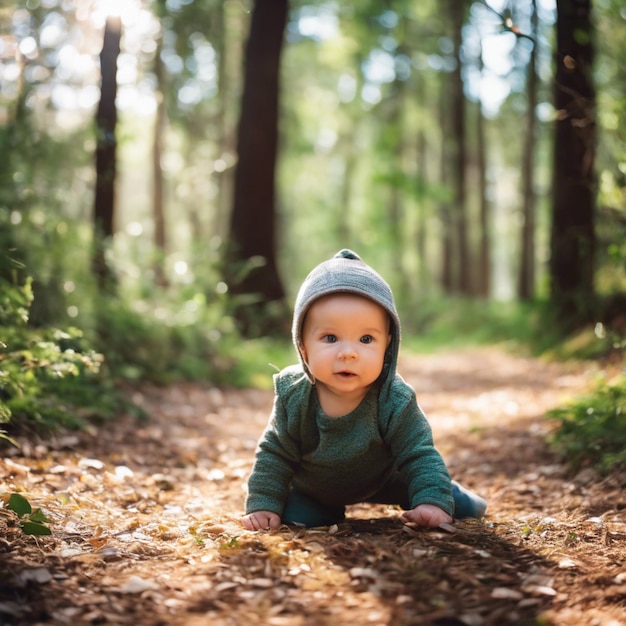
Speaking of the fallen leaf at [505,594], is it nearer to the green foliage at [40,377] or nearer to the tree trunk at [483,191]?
the green foliage at [40,377]

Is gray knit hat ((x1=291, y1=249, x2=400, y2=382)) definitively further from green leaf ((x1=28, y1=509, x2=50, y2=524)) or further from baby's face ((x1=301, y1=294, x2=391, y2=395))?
green leaf ((x1=28, y1=509, x2=50, y2=524))

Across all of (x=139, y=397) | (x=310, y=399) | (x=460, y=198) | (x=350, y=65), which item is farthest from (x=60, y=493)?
Answer: (x=350, y=65)

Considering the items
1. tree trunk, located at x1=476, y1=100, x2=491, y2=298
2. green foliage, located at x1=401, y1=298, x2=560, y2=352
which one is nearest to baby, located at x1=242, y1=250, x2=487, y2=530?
green foliage, located at x1=401, y1=298, x2=560, y2=352

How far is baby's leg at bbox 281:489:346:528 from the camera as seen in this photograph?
3377 millimetres

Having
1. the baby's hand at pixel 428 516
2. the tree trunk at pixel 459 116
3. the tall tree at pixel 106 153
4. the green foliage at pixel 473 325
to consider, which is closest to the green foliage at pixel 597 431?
the baby's hand at pixel 428 516

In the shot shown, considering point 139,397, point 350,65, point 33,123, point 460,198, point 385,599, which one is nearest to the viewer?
point 385,599

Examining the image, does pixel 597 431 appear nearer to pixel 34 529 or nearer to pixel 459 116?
pixel 34 529

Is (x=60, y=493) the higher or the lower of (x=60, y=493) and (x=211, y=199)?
the lower

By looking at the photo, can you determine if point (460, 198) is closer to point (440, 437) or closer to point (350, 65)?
point (350, 65)

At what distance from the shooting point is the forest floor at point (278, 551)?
222cm

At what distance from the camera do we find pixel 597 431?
14.1ft

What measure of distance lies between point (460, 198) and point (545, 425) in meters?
15.1

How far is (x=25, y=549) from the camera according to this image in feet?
8.72

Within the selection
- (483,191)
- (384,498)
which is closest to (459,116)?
(483,191)
